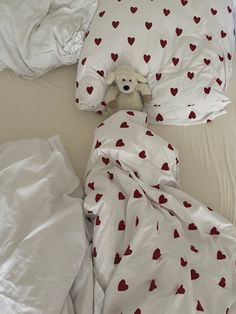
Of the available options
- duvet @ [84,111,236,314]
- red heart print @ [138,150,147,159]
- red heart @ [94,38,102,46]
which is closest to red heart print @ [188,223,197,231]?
duvet @ [84,111,236,314]

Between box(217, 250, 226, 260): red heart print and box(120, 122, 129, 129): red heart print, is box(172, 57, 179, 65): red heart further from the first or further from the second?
box(217, 250, 226, 260): red heart print

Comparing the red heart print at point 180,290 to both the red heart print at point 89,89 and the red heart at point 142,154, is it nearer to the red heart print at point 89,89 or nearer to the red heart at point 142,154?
the red heart at point 142,154

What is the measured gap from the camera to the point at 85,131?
4.43 feet

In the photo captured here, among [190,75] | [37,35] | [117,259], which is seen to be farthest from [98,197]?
[37,35]

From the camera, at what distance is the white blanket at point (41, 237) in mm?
884

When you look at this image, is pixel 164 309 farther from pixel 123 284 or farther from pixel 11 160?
pixel 11 160

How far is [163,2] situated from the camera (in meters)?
1.42

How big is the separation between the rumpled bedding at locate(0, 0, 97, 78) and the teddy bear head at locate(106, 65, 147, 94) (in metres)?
0.18

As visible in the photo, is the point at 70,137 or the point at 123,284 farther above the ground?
the point at 70,137

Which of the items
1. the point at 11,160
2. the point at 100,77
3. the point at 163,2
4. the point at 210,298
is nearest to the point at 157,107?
the point at 100,77

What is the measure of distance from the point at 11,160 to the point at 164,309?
20.1 inches

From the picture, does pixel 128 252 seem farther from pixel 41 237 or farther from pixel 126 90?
pixel 126 90

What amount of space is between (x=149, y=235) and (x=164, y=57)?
0.62 meters

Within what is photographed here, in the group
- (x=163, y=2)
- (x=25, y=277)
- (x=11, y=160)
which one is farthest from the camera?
(x=163, y=2)
